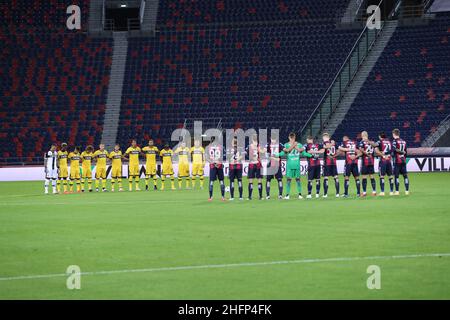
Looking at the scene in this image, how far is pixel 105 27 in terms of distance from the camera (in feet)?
193

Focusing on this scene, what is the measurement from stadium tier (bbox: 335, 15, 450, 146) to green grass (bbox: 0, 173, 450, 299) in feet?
71.6

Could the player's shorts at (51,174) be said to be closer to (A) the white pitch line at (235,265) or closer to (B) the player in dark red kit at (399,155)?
(B) the player in dark red kit at (399,155)

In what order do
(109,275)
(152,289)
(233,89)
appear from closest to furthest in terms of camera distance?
(152,289)
(109,275)
(233,89)

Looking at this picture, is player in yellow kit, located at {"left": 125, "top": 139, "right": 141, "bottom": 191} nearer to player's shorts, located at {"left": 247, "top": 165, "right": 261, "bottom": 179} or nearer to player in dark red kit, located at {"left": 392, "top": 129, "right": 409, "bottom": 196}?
player's shorts, located at {"left": 247, "top": 165, "right": 261, "bottom": 179}

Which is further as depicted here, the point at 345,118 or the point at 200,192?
the point at 345,118

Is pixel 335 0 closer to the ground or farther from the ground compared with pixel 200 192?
farther from the ground

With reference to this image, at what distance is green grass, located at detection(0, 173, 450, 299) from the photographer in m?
→ 10.5

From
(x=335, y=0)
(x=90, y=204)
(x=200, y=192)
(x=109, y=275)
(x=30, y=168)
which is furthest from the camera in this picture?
(x=335, y=0)

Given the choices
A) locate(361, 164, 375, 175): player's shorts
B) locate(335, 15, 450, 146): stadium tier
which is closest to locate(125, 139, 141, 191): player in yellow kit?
locate(361, 164, 375, 175): player's shorts

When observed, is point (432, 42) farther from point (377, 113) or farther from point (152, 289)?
point (152, 289)

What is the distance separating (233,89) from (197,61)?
377cm

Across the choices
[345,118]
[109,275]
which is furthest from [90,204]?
[345,118]

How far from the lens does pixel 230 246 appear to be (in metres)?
14.8

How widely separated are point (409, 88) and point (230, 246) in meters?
37.7
